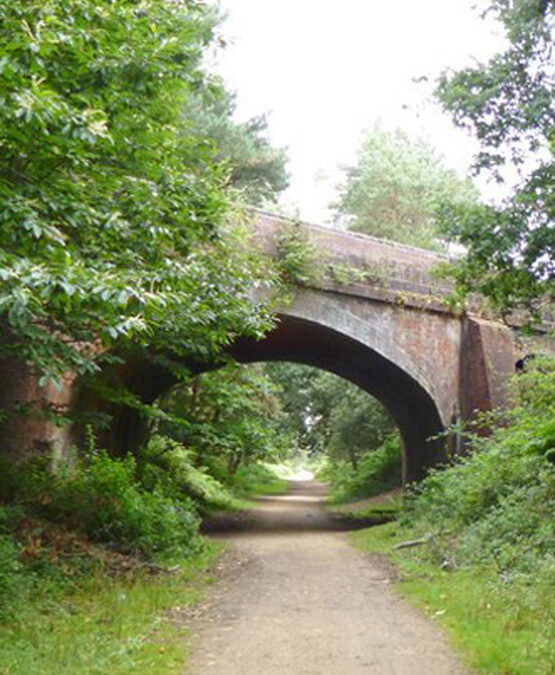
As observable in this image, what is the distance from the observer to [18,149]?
5.54m

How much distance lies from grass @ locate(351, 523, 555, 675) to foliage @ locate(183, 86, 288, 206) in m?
14.5

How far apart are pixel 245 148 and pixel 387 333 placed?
10446mm

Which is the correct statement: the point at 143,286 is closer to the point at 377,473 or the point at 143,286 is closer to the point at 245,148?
the point at 245,148

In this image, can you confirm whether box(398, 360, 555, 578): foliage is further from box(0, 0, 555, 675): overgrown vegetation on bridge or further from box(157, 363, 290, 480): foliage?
box(157, 363, 290, 480): foliage

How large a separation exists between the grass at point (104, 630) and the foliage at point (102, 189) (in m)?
1.93

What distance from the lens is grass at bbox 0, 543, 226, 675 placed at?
14.8 feet

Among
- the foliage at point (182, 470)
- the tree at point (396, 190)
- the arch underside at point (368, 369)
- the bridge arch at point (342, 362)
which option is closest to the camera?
the bridge arch at point (342, 362)

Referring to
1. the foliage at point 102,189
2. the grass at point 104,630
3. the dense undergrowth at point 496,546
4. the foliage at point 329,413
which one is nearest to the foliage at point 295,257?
the dense undergrowth at point 496,546

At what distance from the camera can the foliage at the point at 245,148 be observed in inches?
816

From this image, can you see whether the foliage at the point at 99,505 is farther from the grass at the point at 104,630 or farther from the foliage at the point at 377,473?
the foliage at the point at 377,473

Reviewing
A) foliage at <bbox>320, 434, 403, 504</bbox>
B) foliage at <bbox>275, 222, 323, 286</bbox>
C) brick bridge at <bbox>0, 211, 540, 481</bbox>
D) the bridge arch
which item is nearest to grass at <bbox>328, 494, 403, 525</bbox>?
foliage at <bbox>320, 434, 403, 504</bbox>

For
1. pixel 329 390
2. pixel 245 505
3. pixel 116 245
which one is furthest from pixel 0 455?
pixel 329 390

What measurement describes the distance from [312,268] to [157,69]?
7240 mm

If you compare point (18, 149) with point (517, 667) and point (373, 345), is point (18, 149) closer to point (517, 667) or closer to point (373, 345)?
point (517, 667)
